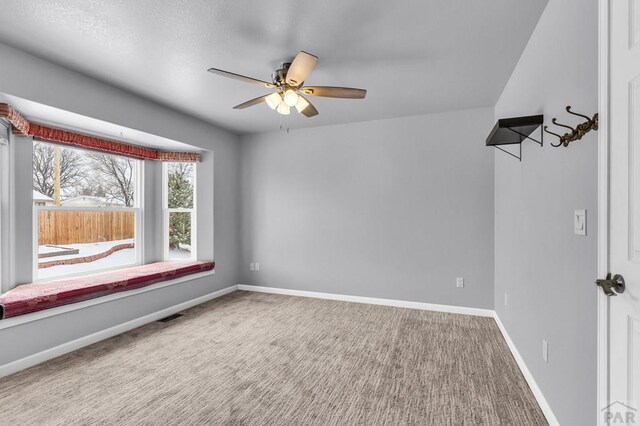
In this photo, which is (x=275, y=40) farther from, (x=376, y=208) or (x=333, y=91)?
(x=376, y=208)

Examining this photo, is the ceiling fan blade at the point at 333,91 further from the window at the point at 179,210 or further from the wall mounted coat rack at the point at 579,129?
the window at the point at 179,210

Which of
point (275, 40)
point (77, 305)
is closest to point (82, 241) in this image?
point (77, 305)

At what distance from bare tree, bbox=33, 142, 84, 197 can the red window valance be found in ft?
0.55

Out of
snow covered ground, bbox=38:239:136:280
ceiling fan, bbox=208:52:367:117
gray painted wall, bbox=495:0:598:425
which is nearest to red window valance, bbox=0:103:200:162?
snow covered ground, bbox=38:239:136:280

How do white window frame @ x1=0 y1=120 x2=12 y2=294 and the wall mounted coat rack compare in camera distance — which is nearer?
the wall mounted coat rack

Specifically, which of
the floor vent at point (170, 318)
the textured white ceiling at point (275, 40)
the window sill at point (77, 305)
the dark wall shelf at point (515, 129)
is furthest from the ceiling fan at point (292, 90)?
the floor vent at point (170, 318)

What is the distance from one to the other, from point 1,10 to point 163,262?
3.04 meters

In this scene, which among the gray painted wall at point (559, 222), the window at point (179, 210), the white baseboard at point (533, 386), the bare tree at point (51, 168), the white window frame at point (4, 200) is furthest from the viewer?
the window at point (179, 210)

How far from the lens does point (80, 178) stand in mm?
3359

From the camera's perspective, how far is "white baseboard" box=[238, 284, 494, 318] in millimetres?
3590

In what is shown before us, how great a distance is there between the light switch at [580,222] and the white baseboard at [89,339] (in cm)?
384

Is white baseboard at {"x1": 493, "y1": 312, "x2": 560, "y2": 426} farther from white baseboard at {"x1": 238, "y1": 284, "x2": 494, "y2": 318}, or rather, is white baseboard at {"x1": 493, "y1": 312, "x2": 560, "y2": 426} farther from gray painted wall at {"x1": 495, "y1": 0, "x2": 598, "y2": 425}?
white baseboard at {"x1": 238, "y1": 284, "x2": 494, "y2": 318}

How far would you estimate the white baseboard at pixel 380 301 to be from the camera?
3.59 metres

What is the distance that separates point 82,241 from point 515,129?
4.40 metres
